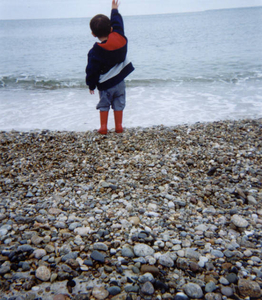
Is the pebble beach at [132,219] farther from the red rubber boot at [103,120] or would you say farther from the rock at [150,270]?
the red rubber boot at [103,120]

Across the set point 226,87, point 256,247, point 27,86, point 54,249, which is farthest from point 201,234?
point 27,86

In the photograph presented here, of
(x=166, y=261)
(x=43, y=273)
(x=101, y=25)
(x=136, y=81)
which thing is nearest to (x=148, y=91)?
(x=136, y=81)

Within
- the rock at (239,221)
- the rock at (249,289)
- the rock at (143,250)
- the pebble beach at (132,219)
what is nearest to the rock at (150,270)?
the pebble beach at (132,219)

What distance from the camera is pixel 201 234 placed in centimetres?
211

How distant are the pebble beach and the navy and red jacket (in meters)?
0.94

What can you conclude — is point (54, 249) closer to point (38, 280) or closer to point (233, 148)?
point (38, 280)

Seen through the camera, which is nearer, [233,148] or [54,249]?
[54,249]

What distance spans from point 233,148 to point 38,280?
295 centimetres

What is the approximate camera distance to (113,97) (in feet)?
13.8

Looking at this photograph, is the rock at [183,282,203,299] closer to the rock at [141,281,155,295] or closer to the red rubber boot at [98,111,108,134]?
the rock at [141,281,155,295]

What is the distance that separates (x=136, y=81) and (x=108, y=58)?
599 cm

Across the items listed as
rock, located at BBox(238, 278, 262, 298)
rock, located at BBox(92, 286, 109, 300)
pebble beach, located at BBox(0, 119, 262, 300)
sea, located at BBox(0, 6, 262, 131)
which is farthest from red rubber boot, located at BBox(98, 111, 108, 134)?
rock, located at BBox(238, 278, 262, 298)

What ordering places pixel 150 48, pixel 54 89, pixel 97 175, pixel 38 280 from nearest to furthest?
pixel 38 280
pixel 97 175
pixel 54 89
pixel 150 48

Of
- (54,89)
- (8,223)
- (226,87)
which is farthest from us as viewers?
(54,89)
